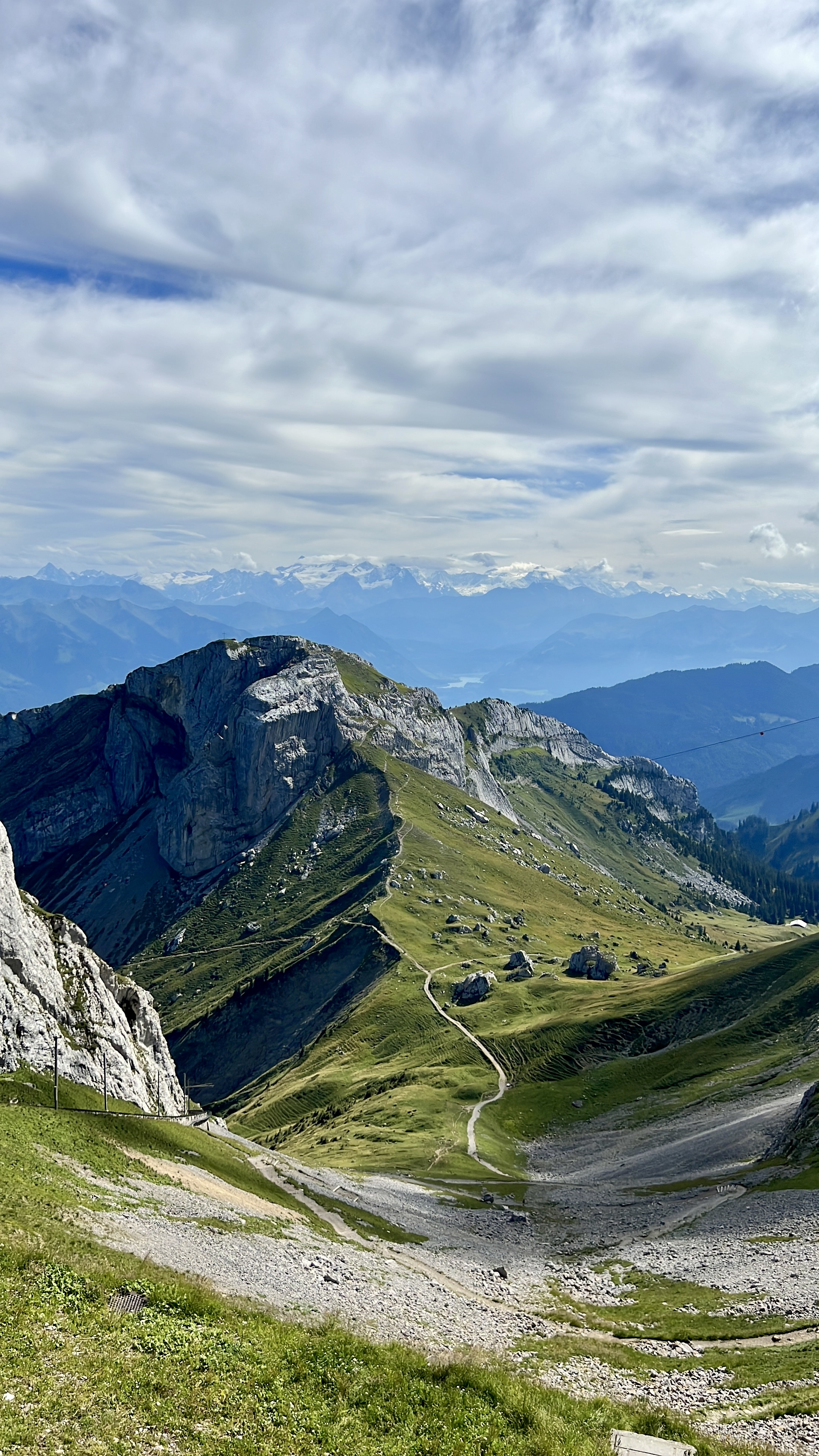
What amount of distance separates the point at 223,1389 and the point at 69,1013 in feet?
206

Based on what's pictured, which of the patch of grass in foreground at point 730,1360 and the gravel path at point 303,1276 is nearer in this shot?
the patch of grass in foreground at point 730,1360

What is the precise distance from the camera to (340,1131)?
12938 cm

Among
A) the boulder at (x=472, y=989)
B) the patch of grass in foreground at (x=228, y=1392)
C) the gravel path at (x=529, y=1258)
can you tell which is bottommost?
the boulder at (x=472, y=989)

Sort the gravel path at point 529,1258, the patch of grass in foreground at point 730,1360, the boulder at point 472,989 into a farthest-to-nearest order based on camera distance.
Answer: the boulder at point 472,989, the gravel path at point 529,1258, the patch of grass in foreground at point 730,1360

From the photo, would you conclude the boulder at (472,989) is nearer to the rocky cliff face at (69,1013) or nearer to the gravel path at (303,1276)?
the rocky cliff face at (69,1013)

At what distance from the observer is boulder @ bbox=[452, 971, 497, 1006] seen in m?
180

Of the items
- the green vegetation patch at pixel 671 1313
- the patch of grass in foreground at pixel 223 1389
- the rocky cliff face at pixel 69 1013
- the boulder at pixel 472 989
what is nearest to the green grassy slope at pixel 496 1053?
the boulder at pixel 472 989

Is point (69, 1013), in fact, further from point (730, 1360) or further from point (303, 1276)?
point (730, 1360)

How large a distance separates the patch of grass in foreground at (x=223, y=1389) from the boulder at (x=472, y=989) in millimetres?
153853

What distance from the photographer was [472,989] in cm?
18088

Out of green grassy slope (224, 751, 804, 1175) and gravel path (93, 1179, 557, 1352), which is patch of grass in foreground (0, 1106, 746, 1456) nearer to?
gravel path (93, 1179, 557, 1352)

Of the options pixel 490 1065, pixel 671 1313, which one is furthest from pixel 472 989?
pixel 671 1313

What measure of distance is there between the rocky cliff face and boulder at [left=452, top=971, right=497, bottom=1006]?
302 feet

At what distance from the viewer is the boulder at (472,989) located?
7077 inches
